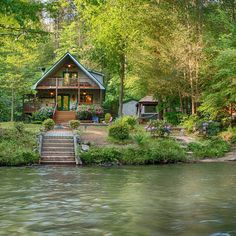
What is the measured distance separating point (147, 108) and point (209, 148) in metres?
27.7

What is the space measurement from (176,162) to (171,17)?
14.8 meters

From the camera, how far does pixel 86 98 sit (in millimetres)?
48188

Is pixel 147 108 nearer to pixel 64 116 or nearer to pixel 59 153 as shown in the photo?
pixel 64 116

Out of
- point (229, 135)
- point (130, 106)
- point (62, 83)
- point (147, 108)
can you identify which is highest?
point (62, 83)

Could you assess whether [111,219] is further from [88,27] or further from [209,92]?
[88,27]

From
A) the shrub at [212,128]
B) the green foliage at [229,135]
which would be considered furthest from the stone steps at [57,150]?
the green foliage at [229,135]

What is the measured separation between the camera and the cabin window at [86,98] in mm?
48094

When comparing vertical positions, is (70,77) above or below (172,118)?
above

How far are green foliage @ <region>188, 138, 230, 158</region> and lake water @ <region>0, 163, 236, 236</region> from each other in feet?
17.1

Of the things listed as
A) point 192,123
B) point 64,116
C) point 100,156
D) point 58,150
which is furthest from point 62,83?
point 100,156

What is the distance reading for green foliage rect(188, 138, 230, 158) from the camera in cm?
2570

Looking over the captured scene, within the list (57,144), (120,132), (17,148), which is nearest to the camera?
(17,148)

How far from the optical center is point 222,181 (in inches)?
660

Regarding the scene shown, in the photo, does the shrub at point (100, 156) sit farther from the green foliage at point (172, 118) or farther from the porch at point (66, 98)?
the porch at point (66, 98)
